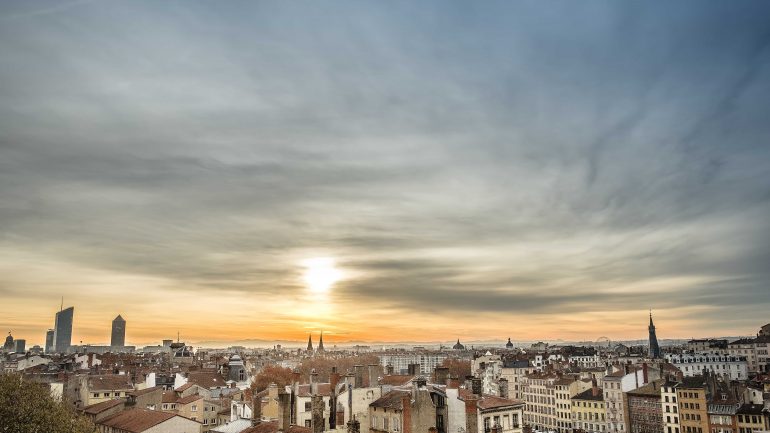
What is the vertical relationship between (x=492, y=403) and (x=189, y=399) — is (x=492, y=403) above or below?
above

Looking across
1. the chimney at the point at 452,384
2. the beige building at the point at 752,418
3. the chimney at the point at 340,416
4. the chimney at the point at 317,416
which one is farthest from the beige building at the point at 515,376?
the chimney at the point at 317,416

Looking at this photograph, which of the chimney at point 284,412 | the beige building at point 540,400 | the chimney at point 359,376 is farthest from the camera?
the beige building at point 540,400

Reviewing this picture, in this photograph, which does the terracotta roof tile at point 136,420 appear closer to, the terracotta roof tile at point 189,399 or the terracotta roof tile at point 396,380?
the terracotta roof tile at point 189,399

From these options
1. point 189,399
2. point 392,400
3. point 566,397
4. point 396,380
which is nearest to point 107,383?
point 189,399

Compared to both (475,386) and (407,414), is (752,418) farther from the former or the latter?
(407,414)

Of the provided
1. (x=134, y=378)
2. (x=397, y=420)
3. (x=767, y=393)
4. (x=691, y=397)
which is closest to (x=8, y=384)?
(x=397, y=420)

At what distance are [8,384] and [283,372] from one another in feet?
463

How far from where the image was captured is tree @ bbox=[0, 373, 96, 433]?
156 ft

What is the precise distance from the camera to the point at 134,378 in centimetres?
12269

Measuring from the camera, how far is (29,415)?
48750 millimetres

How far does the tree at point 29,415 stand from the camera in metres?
47.5

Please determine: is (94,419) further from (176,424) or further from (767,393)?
(767,393)

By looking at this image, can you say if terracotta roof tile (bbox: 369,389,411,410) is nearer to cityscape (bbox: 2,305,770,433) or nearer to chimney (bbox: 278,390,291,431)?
cityscape (bbox: 2,305,770,433)

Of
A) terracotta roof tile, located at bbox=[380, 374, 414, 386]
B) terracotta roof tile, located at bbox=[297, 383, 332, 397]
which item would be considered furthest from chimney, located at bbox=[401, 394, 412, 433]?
terracotta roof tile, located at bbox=[297, 383, 332, 397]
